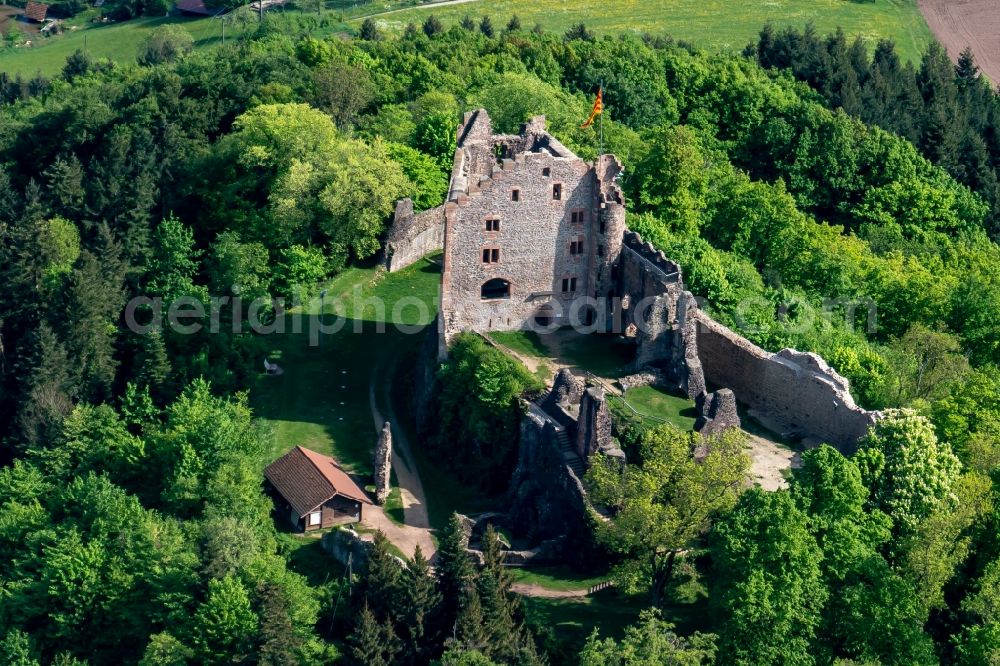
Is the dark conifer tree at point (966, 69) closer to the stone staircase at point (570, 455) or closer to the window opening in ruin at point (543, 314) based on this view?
the window opening in ruin at point (543, 314)

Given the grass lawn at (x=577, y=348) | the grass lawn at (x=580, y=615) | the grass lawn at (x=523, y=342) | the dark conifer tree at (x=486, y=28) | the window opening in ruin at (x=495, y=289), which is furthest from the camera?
the dark conifer tree at (x=486, y=28)

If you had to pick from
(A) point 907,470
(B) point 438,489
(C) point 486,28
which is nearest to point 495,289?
(B) point 438,489

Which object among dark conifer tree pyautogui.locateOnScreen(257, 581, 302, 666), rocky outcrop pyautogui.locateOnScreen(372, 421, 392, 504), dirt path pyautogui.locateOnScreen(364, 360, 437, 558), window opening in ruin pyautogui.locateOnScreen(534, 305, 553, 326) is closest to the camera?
dark conifer tree pyautogui.locateOnScreen(257, 581, 302, 666)

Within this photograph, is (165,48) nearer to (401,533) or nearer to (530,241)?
(530,241)

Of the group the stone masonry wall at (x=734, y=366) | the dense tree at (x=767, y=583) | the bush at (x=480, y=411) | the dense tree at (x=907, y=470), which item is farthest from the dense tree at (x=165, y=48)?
the dense tree at (x=767, y=583)

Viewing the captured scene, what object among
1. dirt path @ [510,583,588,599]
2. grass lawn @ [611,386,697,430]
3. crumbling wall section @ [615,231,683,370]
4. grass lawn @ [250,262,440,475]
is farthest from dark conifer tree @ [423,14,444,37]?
dirt path @ [510,583,588,599]

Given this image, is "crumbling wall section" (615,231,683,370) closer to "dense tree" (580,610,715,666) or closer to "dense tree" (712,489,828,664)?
"dense tree" (712,489,828,664)
